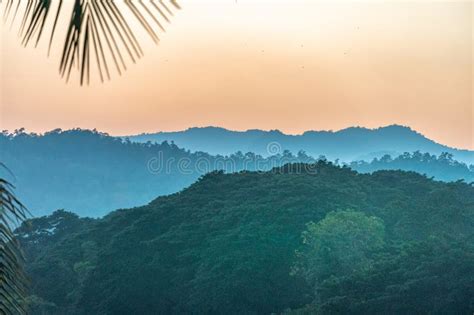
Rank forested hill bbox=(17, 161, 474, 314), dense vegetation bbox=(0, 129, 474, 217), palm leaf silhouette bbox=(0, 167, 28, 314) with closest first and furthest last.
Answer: palm leaf silhouette bbox=(0, 167, 28, 314) → forested hill bbox=(17, 161, 474, 314) → dense vegetation bbox=(0, 129, 474, 217)

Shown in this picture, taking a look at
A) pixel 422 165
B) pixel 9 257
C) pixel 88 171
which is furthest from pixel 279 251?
pixel 88 171

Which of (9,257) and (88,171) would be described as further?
(88,171)

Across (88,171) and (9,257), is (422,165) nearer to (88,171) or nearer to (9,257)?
(88,171)

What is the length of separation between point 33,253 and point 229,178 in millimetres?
14923

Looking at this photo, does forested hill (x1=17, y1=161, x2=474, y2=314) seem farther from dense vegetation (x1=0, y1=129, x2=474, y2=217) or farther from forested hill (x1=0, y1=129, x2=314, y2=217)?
forested hill (x1=0, y1=129, x2=314, y2=217)

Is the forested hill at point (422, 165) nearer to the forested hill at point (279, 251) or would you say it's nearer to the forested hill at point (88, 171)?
the forested hill at point (88, 171)

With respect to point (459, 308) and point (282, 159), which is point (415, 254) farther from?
point (282, 159)

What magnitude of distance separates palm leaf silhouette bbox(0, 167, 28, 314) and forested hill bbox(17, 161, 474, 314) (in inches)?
937

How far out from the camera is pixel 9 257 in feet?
5.88

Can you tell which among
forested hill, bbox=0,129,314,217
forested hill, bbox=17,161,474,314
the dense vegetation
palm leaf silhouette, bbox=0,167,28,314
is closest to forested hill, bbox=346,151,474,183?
the dense vegetation

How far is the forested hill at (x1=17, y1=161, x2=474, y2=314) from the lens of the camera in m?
26.4

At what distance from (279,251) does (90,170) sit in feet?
497

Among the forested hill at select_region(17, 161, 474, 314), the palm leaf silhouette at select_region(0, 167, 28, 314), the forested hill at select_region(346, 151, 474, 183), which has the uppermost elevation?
the forested hill at select_region(346, 151, 474, 183)

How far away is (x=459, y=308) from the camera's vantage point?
958 inches
